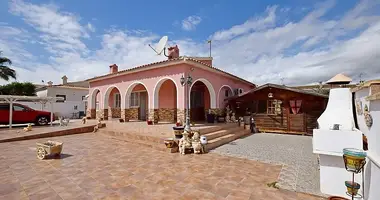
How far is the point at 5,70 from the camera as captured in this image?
19.4m

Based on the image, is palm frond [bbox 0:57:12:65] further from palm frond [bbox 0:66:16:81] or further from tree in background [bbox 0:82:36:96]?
tree in background [bbox 0:82:36:96]

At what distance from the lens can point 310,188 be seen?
149 inches

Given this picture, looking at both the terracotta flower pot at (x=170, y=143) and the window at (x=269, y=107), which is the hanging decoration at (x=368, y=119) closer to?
the terracotta flower pot at (x=170, y=143)

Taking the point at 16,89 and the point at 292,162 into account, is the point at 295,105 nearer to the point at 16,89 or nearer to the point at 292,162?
the point at 292,162

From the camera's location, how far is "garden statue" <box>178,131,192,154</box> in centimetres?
681

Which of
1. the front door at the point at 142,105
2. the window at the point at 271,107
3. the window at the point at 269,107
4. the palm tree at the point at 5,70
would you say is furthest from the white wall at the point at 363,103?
the palm tree at the point at 5,70

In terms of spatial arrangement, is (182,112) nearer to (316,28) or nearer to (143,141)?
(143,141)

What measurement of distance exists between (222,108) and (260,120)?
3.06 m

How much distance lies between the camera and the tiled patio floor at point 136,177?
3.49m

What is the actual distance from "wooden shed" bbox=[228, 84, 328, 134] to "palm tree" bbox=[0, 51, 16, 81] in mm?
25352

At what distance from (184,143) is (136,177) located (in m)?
2.78

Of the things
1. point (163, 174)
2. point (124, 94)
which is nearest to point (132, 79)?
Result: point (124, 94)

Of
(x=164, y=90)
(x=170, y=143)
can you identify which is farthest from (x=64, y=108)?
(x=170, y=143)

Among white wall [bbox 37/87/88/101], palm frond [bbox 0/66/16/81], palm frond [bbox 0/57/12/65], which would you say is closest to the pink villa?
palm frond [bbox 0/66/16/81]
